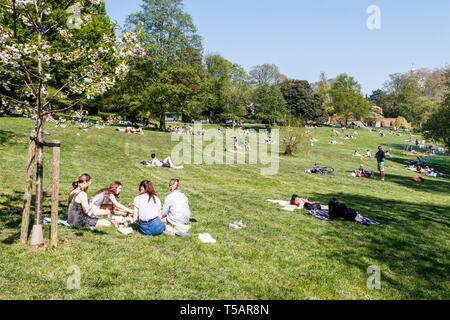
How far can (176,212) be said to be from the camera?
313 inches

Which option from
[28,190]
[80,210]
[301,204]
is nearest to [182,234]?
[80,210]

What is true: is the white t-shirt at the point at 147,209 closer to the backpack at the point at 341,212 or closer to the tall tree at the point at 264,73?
the backpack at the point at 341,212

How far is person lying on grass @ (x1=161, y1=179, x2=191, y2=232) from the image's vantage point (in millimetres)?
7926

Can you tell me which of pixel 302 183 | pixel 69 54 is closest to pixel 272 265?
pixel 69 54

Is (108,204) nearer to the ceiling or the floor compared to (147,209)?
nearer to the floor

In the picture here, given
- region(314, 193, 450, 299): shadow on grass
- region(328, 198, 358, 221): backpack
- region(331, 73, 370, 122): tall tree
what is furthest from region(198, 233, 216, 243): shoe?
region(331, 73, 370, 122): tall tree

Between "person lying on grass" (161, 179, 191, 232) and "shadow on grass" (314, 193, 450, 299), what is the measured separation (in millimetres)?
3668

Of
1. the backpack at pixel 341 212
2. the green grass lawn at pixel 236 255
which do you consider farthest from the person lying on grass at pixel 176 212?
the backpack at pixel 341 212

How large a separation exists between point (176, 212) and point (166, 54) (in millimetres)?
37933

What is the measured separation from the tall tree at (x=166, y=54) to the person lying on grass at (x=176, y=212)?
1312 inches

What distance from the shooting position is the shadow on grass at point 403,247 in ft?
19.9

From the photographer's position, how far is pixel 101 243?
659cm

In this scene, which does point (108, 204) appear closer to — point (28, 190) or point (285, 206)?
point (28, 190)

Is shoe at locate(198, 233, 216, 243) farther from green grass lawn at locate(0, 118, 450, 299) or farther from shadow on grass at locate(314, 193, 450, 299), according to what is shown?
shadow on grass at locate(314, 193, 450, 299)
